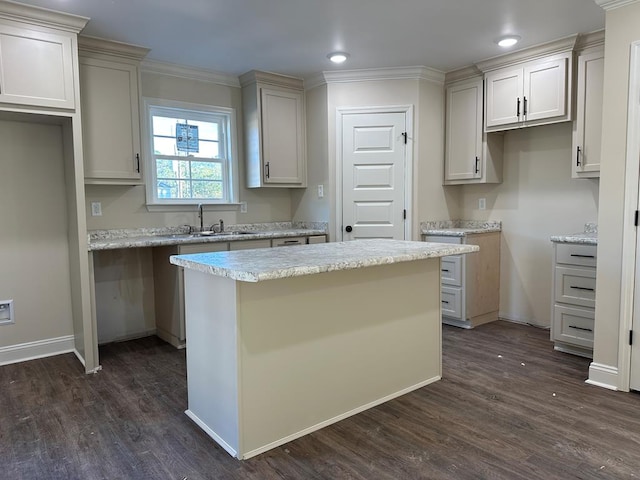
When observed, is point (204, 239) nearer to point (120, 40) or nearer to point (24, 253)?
point (24, 253)

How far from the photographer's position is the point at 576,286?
11.1 feet

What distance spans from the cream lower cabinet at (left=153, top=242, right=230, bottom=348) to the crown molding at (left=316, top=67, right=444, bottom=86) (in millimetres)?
1943

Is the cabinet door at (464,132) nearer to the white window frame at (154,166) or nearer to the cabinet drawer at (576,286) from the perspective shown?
the cabinet drawer at (576,286)

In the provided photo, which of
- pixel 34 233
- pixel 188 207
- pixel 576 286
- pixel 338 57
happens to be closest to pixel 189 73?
pixel 188 207

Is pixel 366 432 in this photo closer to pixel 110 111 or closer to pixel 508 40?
pixel 110 111

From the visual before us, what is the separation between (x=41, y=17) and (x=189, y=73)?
1.43 m

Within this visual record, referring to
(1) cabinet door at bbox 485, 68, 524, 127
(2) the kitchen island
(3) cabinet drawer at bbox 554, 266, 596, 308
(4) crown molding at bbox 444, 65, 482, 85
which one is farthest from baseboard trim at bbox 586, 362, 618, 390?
(4) crown molding at bbox 444, 65, 482, 85

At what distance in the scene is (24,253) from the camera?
3443 millimetres

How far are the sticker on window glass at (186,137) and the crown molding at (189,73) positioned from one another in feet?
1.46

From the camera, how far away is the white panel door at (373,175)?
172 inches

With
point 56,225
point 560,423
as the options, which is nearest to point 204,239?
point 56,225

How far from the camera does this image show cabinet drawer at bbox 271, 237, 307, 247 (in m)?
4.11

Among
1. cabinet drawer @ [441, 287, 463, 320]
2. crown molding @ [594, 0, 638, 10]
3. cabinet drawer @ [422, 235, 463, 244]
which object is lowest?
cabinet drawer @ [441, 287, 463, 320]

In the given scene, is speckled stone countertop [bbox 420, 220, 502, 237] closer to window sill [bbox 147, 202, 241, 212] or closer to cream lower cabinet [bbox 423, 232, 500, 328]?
cream lower cabinet [bbox 423, 232, 500, 328]
